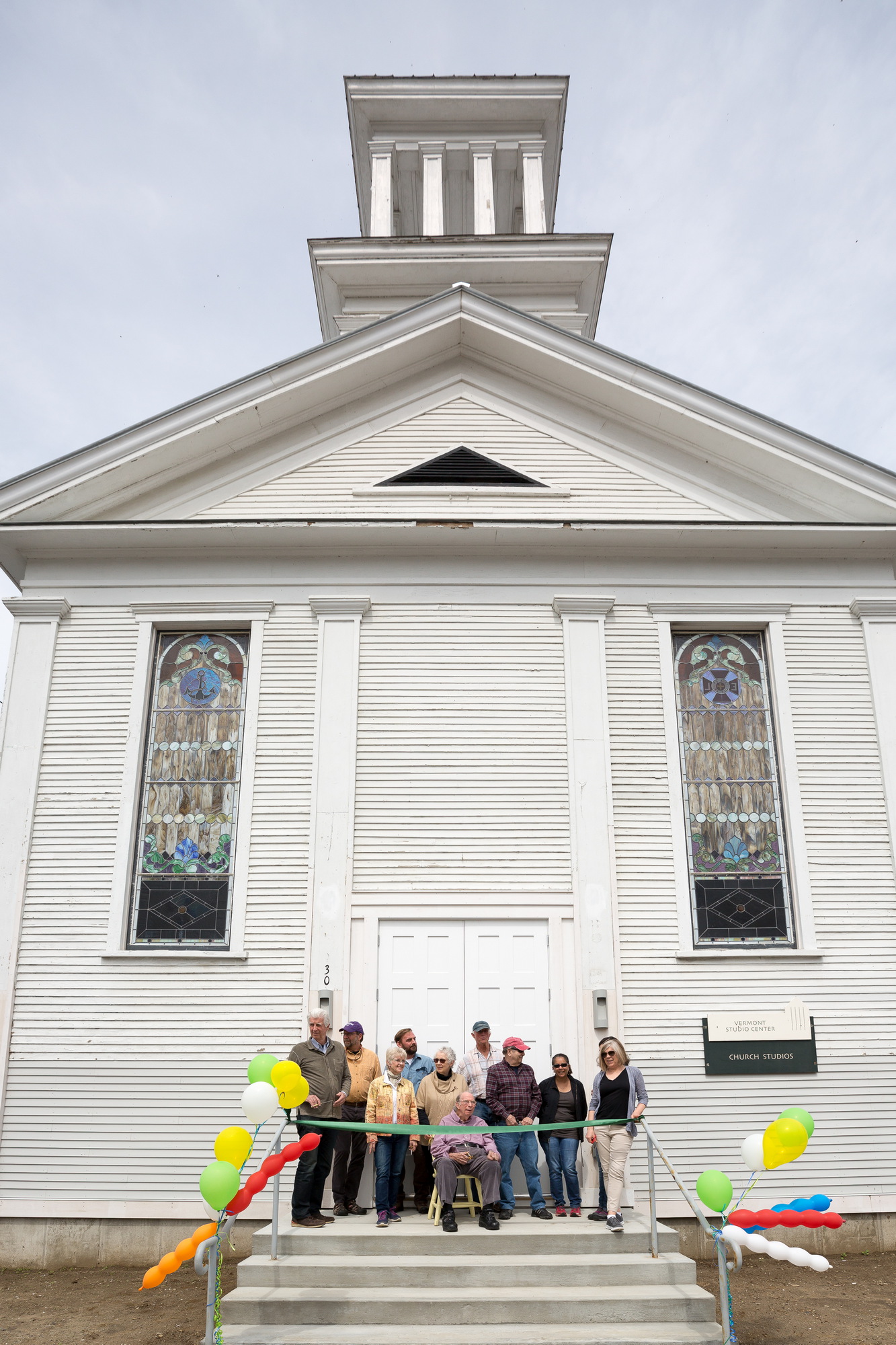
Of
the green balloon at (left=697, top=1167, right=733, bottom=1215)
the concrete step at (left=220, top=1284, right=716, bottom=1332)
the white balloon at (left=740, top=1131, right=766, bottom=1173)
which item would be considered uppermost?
the white balloon at (left=740, top=1131, right=766, bottom=1173)

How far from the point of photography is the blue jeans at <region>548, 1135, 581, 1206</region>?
7914 millimetres

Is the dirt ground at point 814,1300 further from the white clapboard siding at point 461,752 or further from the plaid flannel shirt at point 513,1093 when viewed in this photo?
the white clapboard siding at point 461,752

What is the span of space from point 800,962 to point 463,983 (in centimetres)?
304

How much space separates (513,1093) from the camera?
804 centimetres

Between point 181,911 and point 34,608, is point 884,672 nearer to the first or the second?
point 181,911

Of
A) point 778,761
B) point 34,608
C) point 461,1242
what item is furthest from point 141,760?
point 778,761

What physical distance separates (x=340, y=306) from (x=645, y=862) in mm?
9897

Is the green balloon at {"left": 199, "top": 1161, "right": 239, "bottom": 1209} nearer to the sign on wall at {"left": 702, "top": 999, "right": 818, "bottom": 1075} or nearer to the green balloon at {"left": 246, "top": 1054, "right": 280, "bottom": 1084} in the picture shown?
the green balloon at {"left": 246, "top": 1054, "right": 280, "bottom": 1084}

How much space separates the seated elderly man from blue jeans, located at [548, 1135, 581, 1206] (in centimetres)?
48

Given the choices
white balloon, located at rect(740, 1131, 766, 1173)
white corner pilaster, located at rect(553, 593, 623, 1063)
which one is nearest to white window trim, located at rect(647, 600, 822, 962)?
white corner pilaster, located at rect(553, 593, 623, 1063)

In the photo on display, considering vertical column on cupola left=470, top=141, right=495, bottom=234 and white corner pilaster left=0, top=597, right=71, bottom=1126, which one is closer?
white corner pilaster left=0, top=597, right=71, bottom=1126

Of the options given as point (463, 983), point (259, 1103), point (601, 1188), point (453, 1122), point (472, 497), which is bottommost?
point (601, 1188)

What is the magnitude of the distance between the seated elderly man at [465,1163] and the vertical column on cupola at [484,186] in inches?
481

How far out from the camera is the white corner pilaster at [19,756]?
9.33 metres
